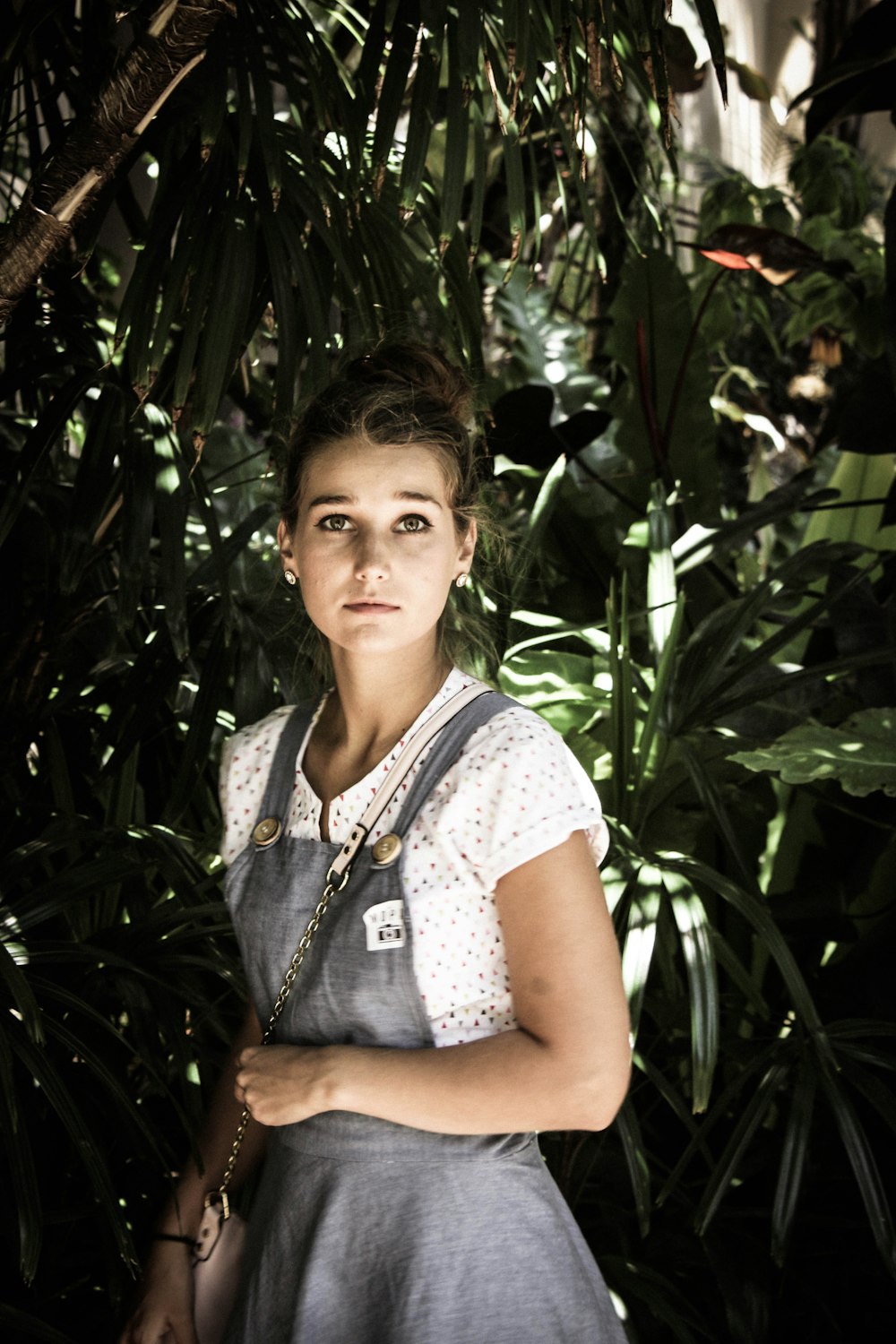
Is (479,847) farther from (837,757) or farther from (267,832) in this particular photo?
(837,757)

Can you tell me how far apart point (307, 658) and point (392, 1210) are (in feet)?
2.90

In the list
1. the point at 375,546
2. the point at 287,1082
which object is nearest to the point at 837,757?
the point at 375,546

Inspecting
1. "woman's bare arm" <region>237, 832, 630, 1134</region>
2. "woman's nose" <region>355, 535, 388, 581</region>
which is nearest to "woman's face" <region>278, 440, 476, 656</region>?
"woman's nose" <region>355, 535, 388, 581</region>

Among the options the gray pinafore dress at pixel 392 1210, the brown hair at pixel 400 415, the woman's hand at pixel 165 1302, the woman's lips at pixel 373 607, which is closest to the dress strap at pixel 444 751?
the gray pinafore dress at pixel 392 1210

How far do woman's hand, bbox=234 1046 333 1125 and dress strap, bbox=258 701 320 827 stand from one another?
0.22 meters

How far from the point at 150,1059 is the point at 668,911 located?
0.79 metres

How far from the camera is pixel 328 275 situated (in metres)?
1.50

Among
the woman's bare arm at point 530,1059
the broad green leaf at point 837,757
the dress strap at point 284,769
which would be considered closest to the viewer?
the woman's bare arm at point 530,1059

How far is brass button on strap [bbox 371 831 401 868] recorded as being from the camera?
92 centimetres

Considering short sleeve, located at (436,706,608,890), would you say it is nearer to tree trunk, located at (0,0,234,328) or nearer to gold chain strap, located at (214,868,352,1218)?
gold chain strap, located at (214,868,352,1218)

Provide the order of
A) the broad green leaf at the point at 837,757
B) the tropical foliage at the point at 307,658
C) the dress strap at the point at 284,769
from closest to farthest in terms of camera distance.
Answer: the dress strap at the point at 284,769
the tropical foliage at the point at 307,658
the broad green leaf at the point at 837,757

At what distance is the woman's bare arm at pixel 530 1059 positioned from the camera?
0.84m

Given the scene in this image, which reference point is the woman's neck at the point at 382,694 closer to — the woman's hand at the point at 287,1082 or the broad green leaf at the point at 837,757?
the woman's hand at the point at 287,1082

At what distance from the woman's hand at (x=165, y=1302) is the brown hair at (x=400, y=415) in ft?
2.13
